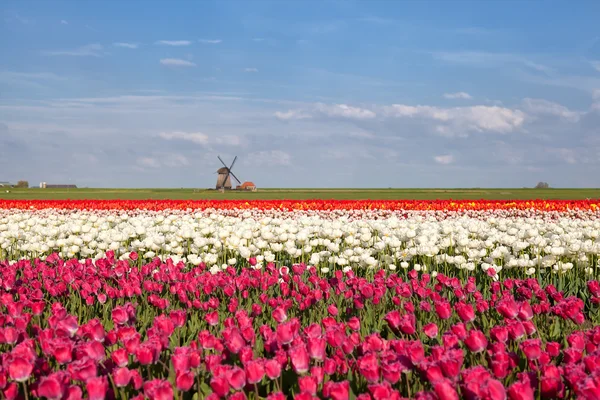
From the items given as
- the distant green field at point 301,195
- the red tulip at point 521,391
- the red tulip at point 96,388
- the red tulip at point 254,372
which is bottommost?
the red tulip at point 96,388

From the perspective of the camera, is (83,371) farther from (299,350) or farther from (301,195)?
(301,195)

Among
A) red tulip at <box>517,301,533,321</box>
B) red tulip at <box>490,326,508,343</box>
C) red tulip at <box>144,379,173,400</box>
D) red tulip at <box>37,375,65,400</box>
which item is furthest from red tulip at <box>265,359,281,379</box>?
red tulip at <box>517,301,533,321</box>

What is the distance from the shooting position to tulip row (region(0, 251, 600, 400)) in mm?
3090

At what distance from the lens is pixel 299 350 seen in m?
3.34

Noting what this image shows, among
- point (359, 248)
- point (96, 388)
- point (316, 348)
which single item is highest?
point (359, 248)

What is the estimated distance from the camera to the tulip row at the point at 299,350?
309 cm

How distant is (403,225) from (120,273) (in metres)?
6.17

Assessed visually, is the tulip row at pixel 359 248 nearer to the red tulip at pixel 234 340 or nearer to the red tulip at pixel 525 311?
the red tulip at pixel 525 311

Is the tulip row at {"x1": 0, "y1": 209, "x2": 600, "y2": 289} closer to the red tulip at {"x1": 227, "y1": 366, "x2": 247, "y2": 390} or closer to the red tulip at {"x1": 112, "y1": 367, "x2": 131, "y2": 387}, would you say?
the red tulip at {"x1": 112, "y1": 367, "x2": 131, "y2": 387}

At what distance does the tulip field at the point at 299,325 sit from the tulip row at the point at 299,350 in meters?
0.01

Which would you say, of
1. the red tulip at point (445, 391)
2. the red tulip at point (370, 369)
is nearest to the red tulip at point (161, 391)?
the red tulip at point (370, 369)

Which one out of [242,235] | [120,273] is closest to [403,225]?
[242,235]

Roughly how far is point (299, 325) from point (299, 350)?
84 cm

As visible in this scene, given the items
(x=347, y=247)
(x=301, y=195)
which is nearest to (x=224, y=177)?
(x=301, y=195)
